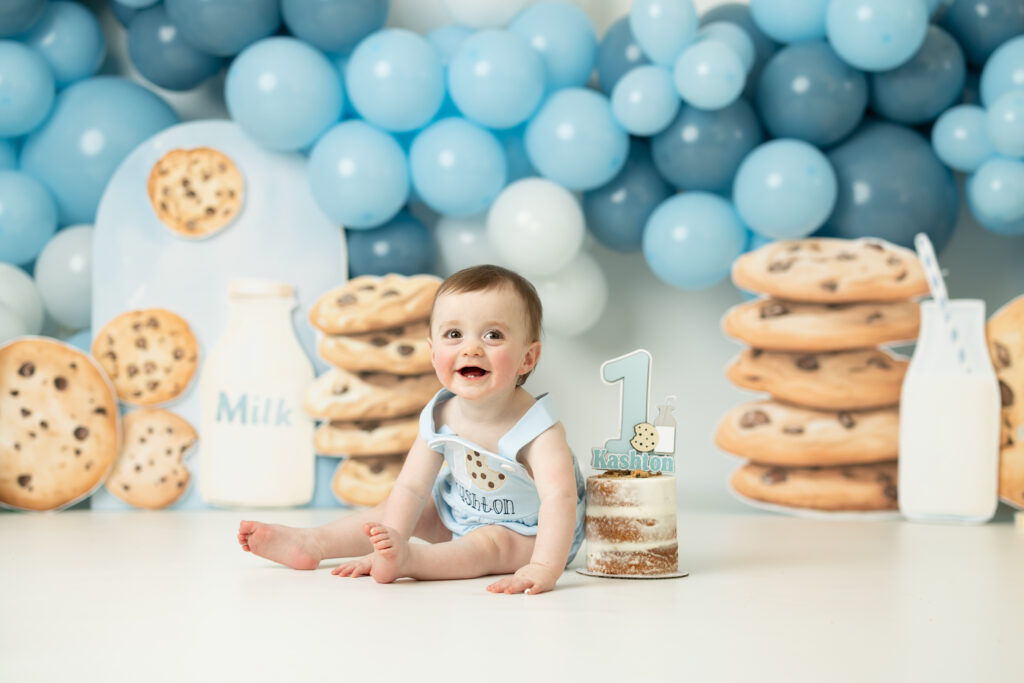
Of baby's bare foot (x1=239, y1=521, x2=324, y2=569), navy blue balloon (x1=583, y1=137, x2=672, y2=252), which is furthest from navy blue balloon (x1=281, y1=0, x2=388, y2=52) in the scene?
baby's bare foot (x1=239, y1=521, x2=324, y2=569)

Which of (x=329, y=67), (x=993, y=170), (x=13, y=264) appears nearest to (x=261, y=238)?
(x=329, y=67)

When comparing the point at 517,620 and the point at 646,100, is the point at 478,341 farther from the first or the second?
the point at 646,100

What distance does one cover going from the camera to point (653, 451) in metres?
1.58

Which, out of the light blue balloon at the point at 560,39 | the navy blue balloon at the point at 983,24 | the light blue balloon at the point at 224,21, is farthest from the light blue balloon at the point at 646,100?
the light blue balloon at the point at 224,21

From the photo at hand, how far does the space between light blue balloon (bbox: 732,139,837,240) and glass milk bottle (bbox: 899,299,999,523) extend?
0.36 metres

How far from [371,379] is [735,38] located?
1.16 meters

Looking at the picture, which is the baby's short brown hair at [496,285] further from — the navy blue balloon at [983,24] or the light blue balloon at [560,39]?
the navy blue balloon at [983,24]

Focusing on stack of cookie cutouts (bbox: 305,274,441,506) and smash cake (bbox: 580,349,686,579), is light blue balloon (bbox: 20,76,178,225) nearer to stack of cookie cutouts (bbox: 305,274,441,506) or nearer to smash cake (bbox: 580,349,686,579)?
stack of cookie cutouts (bbox: 305,274,441,506)

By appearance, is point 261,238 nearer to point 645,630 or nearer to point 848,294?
point 848,294

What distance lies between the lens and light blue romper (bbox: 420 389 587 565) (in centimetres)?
152

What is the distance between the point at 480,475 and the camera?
1549 millimetres

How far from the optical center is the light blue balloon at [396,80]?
2.38m

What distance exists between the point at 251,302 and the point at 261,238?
0.17 m

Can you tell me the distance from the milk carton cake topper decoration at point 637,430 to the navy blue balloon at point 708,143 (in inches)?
35.8
